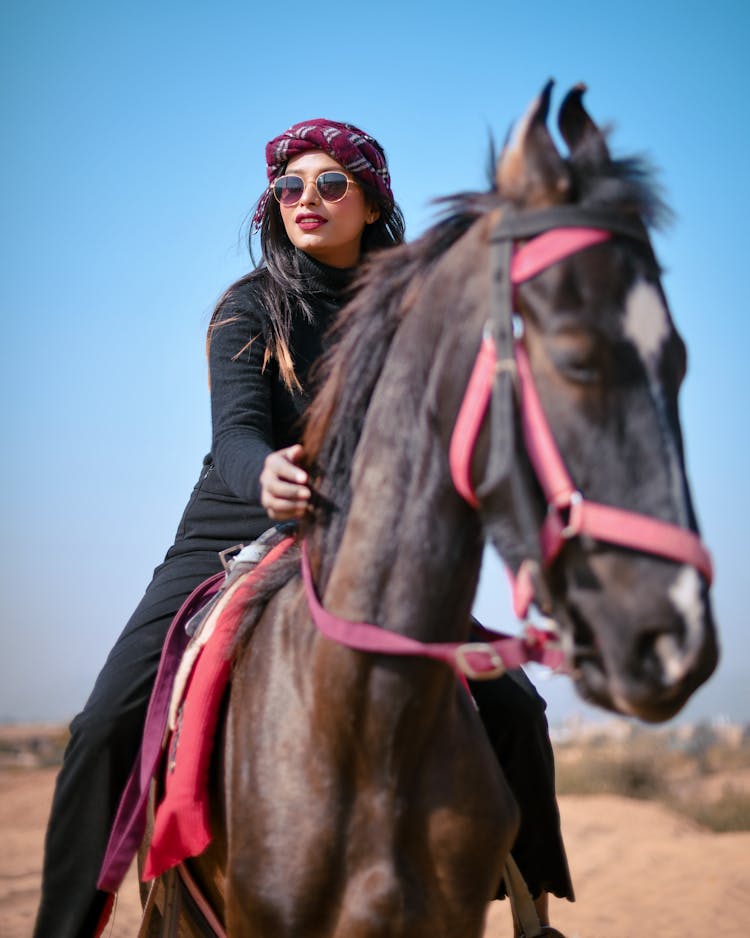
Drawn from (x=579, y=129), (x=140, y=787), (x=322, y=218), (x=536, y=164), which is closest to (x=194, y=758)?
(x=140, y=787)

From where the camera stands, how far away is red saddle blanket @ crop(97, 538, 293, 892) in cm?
273

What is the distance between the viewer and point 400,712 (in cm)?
241

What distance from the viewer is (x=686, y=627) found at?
6.25ft

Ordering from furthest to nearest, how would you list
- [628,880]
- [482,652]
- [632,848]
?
[632,848] < [628,880] < [482,652]

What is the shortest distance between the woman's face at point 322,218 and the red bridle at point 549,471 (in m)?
1.78

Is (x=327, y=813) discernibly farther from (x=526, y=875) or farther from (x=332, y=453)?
(x=526, y=875)

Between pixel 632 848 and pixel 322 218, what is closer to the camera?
pixel 322 218

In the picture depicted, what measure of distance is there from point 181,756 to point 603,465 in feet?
5.25

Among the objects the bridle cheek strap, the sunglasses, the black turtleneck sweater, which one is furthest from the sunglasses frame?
the bridle cheek strap

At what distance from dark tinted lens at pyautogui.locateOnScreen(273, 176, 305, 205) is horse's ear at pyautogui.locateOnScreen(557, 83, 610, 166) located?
161cm

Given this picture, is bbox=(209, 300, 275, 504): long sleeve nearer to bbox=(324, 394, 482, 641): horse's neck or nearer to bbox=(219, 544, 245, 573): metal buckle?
bbox=(219, 544, 245, 573): metal buckle

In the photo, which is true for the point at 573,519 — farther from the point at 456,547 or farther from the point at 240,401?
the point at 240,401

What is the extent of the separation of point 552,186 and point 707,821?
38.8ft

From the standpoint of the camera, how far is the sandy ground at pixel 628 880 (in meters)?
8.15
